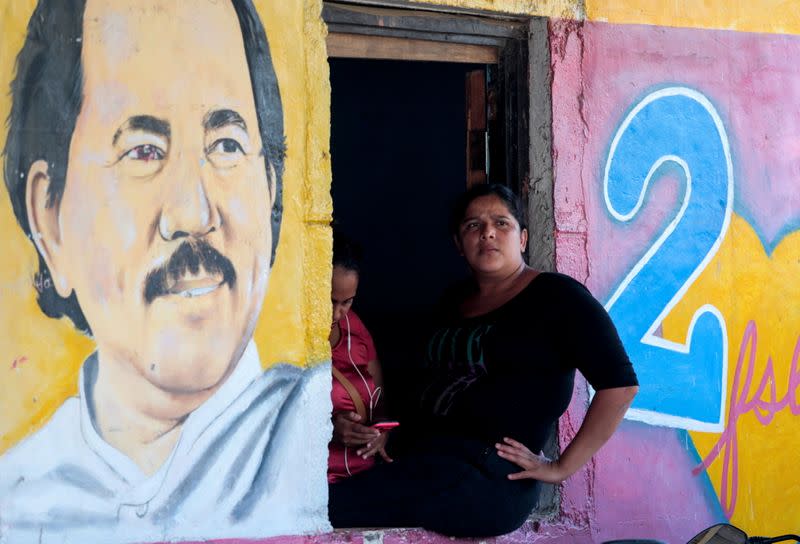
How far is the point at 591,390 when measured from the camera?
4297mm

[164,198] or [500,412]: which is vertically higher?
[164,198]

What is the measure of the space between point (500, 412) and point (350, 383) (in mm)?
709

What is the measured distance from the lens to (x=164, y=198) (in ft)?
11.5

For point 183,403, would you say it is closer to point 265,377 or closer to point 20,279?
point 265,377

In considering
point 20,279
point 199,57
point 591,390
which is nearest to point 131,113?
point 199,57

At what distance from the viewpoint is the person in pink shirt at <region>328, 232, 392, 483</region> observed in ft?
12.9

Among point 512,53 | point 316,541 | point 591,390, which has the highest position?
point 512,53

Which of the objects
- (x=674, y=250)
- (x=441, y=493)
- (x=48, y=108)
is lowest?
(x=441, y=493)

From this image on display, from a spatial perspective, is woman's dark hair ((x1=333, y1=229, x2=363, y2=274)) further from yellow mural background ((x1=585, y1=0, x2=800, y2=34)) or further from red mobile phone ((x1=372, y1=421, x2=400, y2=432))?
yellow mural background ((x1=585, y1=0, x2=800, y2=34))

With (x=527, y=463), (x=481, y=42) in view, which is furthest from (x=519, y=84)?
(x=527, y=463)

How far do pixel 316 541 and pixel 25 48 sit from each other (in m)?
1.85

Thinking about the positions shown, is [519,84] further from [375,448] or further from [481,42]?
[375,448]

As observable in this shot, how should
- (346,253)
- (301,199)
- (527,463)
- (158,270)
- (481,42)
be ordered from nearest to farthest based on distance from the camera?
(158,270), (527,463), (301,199), (346,253), (481,42)

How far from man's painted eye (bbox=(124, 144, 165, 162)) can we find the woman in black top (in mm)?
1181
